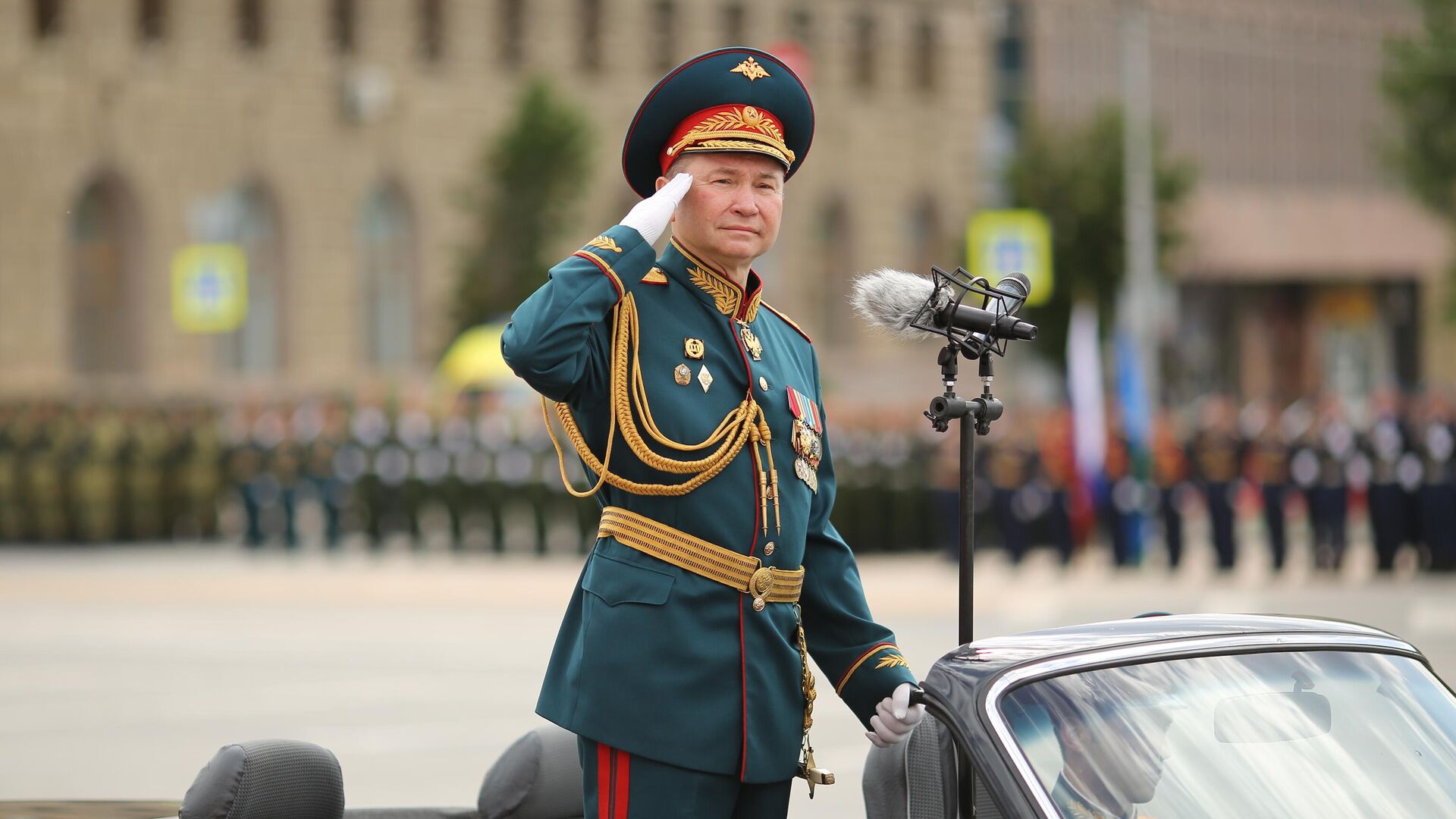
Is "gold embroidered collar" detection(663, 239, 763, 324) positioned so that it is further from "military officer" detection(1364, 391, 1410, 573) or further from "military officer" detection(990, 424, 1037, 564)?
"military officer" detection(990, 424, 1037, 564)

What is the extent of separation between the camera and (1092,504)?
21406 mm

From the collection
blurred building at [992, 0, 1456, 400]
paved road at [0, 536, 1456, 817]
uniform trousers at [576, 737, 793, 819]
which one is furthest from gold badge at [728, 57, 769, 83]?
blurred building at [992, 0, 1456, 400]

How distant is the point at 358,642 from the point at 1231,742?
472 inches

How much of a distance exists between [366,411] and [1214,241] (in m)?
36.7

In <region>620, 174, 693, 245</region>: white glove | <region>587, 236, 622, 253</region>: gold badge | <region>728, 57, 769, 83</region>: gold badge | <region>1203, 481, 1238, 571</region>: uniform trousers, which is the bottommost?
<region>1203, 481, 1238, 571</region>: uniform trousers

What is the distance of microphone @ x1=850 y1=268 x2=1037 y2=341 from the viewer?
3654mm

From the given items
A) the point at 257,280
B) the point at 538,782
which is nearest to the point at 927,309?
the point at 538,782

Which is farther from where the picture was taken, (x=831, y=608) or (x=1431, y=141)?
(x=1431, y=141)

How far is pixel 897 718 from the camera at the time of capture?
11.4 feet

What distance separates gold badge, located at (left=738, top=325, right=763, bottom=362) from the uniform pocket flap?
47 cm

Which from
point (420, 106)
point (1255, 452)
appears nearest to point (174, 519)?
point (1255, 452)

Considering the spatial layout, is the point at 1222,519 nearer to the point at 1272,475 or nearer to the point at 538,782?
the point at 1272,475

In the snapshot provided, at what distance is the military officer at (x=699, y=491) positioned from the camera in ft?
11.6

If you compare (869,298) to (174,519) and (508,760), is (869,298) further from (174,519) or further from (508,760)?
(174,519)
